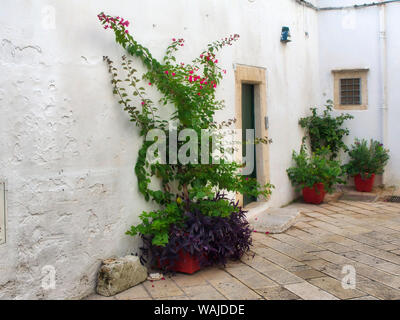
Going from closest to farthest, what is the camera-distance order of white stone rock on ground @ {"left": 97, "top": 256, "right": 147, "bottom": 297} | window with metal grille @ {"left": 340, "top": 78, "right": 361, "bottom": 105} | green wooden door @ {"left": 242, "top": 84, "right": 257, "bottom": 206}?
white stone rock on ground @ {"left": 97, "top": 256, "right": 147, "bottom": 297} → green wooden door @ {"left": 242, "top": 84, "right": 257, "bottom": 206} → window with metal grille @ {"left": 340, "top": 78, "right": 361, "bottom": 105}

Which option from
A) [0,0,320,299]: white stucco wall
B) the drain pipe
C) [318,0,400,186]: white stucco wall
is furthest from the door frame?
the drain pipe

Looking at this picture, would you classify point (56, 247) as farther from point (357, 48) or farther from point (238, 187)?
point (357, 48)

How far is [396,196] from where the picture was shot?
864 centimetres

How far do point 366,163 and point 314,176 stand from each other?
1.69 meters

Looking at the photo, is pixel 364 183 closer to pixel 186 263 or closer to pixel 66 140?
pixel 186 263

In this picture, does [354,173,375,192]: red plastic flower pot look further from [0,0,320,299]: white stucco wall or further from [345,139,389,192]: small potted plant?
[0,0,320,299]: white stucco wall

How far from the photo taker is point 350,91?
9.48 m

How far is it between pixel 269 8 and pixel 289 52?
3.36 ft

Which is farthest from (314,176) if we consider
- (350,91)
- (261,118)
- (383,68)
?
(383,68)

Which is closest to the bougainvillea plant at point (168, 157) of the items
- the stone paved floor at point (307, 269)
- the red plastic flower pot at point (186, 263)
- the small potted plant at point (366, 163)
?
the red plastic flower pot at point (186, 263)

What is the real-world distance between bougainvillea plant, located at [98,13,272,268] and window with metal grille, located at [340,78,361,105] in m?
5.34

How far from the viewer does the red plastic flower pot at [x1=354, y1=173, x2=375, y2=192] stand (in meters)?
8.98
